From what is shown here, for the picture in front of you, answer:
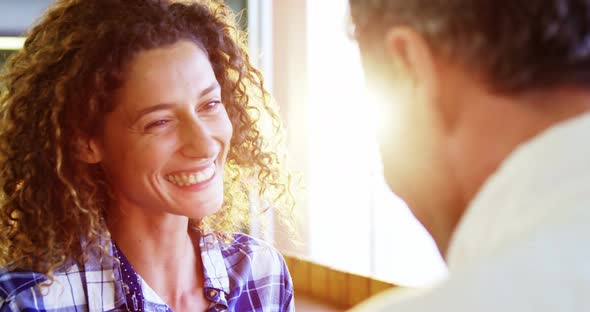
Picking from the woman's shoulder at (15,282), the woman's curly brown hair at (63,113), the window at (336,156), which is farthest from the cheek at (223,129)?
the window at (336,156)

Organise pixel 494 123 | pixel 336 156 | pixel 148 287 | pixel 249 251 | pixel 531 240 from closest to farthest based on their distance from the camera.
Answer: pixel 531 240 → pixel 494 123 → pixel 148 287 → pixel 249 251 → pixel 336 156

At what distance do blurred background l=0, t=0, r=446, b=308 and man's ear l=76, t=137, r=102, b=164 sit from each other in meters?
1.68

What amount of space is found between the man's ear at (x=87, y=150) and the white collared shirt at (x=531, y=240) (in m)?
1.01

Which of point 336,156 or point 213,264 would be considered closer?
point 213,264

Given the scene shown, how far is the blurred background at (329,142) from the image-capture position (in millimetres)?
3094

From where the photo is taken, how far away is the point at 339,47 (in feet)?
10.9

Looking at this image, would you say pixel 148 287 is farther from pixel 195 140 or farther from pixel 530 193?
pixel 530 193

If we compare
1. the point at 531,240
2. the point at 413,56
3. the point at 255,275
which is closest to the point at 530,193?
the point at 531,240

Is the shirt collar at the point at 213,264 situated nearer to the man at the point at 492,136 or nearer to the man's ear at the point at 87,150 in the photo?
the man's ear at the point at 87,150

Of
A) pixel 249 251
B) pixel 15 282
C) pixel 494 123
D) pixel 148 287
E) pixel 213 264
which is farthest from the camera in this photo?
pixel 249 251

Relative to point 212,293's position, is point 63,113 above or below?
above

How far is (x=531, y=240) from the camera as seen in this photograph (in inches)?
19.6

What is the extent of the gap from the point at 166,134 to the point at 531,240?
1.00 metres

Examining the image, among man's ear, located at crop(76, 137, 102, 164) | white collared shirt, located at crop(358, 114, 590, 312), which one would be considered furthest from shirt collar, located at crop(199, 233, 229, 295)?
white collared shirt, located at crop(358, 114, 590, 312)
